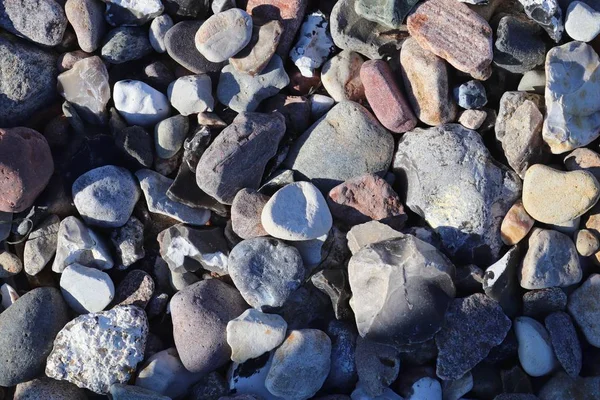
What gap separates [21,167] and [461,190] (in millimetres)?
1203

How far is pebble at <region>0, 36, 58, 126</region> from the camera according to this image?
1828mm

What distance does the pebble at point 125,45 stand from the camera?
1.88m

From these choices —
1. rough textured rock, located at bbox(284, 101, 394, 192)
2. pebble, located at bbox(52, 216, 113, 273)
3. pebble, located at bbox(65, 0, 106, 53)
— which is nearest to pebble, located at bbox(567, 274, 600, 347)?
rough textured rock, located at bbox(284, 101, 394, 192)

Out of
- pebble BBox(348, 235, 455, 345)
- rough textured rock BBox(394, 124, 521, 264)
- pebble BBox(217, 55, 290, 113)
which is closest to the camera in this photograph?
pebble BBox(348, 235, 455, 345)

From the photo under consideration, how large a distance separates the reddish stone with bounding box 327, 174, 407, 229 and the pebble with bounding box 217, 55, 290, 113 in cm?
36

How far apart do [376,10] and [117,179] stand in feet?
2.87

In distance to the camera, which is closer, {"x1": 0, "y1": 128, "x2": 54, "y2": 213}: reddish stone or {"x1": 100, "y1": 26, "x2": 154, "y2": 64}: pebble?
{"x1": 0, "y1": 128, "x2": 54, "y2": 213}: reddish stone

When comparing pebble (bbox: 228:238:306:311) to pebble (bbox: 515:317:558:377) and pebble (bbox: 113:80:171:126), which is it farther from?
pebble (bbox: 515:317:558:377)

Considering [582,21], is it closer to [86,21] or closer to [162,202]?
[162,202]

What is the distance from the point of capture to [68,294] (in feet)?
5.97

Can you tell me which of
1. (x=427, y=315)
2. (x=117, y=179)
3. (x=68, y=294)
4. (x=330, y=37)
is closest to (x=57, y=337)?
(x=68, y=294)

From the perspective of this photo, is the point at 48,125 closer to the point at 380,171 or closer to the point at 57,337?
the point at 57,337

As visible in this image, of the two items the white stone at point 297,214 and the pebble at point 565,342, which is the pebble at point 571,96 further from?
the white stone at point 297,214

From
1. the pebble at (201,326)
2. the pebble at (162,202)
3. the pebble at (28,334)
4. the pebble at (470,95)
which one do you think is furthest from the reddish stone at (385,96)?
the pebble at (28,334)
